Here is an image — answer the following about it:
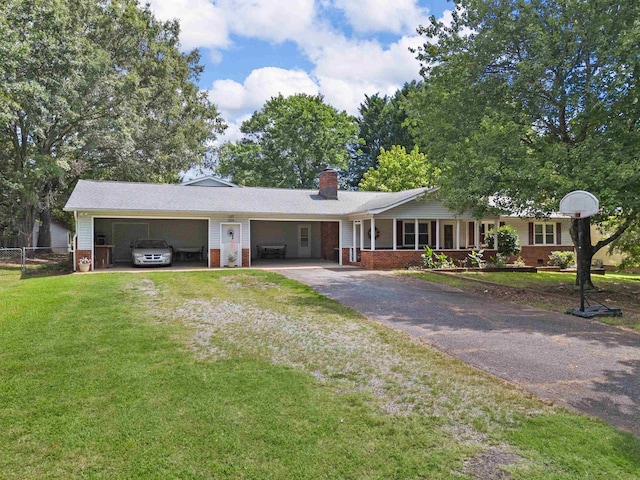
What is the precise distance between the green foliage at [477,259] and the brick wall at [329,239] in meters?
6.66

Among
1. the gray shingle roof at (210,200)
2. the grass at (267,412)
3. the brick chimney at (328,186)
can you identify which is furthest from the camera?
the brick chimney at (328,186)

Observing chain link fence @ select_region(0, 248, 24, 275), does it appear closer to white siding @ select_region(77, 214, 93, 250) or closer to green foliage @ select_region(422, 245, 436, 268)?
white siding @ select_region(77, 214, 93, 250)

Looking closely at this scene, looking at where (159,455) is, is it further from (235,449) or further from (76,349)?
(76,349)

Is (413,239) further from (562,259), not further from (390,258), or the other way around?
(562,259)

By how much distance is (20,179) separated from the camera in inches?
799

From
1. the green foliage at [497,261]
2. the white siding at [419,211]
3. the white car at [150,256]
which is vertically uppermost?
the white siding at [419,211]

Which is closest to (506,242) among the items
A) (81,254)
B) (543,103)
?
(543,103)

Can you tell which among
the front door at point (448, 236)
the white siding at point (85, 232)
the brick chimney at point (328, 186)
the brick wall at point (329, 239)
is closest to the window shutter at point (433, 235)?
the front door at point (448, 236)

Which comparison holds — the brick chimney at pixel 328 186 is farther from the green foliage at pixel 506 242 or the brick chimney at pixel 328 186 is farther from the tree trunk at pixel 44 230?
the tree trunk at pixel 44 230

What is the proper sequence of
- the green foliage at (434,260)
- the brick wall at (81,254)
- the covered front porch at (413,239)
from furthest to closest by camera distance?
the covered front porch at (413,239)
the green foliage at (434,260)
the brick wall at (81,254)

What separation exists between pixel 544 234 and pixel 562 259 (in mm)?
2366

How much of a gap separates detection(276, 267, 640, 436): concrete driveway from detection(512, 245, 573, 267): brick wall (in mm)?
11841

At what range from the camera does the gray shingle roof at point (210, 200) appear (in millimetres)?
16734

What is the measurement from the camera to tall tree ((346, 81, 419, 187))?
4266cm
